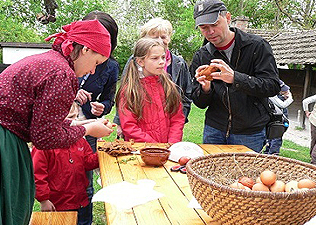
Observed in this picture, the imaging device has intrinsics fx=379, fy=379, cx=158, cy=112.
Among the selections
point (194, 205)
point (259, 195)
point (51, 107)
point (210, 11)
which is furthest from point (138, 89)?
point (259, 195)

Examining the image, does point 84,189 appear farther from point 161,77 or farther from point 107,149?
point 161,77

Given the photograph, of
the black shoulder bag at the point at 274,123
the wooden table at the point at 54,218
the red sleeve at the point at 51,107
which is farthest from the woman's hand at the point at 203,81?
the wooden table at the point at 54,218

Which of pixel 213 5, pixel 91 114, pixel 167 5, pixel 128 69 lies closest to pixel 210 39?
pixel 213 5

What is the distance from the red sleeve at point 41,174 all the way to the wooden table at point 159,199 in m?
0.36

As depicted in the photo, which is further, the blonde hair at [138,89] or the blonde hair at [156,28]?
the blonde hair at [156,28]

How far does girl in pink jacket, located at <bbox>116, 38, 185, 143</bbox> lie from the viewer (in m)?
2.89

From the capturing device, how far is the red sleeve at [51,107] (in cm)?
164

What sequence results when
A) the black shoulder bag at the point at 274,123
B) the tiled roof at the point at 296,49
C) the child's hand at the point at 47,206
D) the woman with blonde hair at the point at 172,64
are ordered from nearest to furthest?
1. the child's hand at the point at 47,206
2. the black shoulder bag at the point at 274,123
3. the woman with blonde hair at the point at 172,64
4. the tiled roof at the point at 296,49

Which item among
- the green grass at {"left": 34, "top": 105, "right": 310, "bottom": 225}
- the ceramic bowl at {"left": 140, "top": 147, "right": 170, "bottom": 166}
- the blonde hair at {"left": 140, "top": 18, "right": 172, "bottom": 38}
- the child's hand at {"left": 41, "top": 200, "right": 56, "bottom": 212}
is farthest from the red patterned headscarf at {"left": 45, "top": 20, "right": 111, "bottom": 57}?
the green grass at {"left": 34, "top": 105, "right": 310, "bottom": 225}

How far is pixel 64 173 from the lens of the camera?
8.11 feet

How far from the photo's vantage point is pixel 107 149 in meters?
2.45

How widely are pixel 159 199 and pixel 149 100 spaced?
1356 millimetres

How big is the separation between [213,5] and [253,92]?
69cm

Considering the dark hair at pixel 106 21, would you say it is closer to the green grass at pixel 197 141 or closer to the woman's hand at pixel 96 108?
the woman's hand at pixel 96 108
